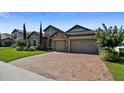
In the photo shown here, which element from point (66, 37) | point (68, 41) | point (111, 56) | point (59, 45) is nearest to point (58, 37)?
point (59, 45)

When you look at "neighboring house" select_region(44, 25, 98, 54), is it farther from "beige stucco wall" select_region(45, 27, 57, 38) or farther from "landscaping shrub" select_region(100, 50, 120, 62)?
"landscaping shrub" select_region(100, 50, 120, 62)

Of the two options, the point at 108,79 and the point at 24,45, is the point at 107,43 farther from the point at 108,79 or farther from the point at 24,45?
the point at 24,45

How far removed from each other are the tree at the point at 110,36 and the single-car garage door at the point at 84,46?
7216 millimetres

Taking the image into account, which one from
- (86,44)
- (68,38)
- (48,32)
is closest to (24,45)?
(48,32)

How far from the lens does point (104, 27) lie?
14.2 meters

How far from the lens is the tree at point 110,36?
13680 millimetres

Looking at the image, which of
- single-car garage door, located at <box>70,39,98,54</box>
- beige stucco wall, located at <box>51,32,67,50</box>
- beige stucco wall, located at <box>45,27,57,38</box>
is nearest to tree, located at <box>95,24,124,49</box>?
single-car garage door, located at <box>70,39,98,54</box>

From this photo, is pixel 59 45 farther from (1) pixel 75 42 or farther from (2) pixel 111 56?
(2) pixel 111 56

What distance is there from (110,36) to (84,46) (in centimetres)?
883

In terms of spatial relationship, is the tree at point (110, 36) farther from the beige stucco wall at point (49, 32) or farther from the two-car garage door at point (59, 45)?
the beige stucco wall at point (49, 32)

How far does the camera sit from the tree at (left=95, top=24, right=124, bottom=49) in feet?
44.9

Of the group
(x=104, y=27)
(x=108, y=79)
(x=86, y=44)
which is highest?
(x=104, y=27)
